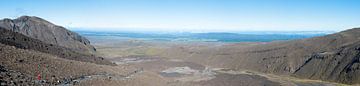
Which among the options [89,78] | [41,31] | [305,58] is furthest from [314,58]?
[41,31]

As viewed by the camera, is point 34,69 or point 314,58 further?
point 314,58

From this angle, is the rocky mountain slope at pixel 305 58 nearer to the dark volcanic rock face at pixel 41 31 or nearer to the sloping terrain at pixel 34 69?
the dark volcanic rock face at pixel 41 31

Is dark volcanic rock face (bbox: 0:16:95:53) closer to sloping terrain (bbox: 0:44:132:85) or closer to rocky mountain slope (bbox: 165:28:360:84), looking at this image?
rocky mountain slope (bbox: 165:28:360:84)

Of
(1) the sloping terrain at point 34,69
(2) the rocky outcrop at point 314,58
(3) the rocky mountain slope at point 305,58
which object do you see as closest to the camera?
(1) the sloping terrain at point 34,69

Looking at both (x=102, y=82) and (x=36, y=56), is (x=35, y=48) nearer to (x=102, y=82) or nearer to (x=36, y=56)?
(x=36, y=56)

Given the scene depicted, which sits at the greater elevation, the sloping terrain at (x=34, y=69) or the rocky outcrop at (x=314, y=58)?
the sloping terrain at (x=34, y=69)

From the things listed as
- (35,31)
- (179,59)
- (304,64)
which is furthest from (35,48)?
(179,59)

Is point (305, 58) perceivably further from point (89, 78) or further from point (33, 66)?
point (33, 66)

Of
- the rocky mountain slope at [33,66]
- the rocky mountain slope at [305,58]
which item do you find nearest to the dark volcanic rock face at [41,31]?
the rocky mountain slope at [305,58]

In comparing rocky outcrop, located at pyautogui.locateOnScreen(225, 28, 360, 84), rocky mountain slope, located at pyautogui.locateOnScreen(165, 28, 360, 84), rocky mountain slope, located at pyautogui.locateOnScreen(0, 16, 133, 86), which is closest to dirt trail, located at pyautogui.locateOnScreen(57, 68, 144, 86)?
rocky mountain slope, located at pyautogui.locateOnScreen(0, 16, 133, 86)
